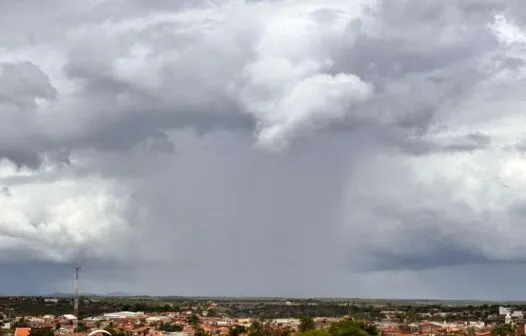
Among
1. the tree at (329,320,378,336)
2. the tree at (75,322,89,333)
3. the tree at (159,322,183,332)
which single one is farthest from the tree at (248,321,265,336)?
the tree at (75,322,89,333)

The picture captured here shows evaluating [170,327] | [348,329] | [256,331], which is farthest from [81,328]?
[348,329]

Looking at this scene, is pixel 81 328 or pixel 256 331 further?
pixel 81 328

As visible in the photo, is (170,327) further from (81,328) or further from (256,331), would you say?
(256,331)

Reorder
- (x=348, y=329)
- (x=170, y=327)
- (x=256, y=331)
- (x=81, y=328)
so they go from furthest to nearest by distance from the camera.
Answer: (x=170, y=327)
(x=81, y=328)
(x=256, y=331)
(x=348, y=329)

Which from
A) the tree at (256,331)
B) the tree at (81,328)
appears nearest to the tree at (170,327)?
the tree at (81,328)

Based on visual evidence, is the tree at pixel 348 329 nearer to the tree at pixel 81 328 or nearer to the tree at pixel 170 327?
the tree at pixel 81 328

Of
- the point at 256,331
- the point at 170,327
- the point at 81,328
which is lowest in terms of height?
the point at 256,331

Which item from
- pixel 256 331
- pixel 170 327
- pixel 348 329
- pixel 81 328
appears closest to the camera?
pixel 348 329

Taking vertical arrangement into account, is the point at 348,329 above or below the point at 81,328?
below

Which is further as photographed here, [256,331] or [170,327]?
[170,327]

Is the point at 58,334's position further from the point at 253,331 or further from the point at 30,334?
the point at 253,331

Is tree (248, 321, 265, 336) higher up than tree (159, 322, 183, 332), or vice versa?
tree (159, 322, 183, 332)

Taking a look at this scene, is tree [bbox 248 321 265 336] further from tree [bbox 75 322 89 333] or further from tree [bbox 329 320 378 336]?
tree [bbox 75 322 89 333]

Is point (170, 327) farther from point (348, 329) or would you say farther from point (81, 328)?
point (348, 329)
